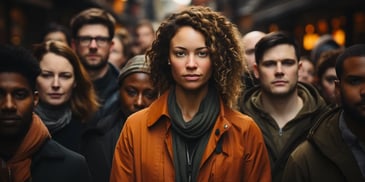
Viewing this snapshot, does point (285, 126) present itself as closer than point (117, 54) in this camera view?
Yes

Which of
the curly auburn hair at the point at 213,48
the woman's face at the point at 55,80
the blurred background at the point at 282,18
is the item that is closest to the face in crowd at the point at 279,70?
the curly auburn hair at the point at 213,48

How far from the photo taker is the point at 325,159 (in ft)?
13.7

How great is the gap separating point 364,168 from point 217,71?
4.32ft

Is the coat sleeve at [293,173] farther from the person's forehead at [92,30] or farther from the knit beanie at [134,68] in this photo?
the person's forehead at [92,30]

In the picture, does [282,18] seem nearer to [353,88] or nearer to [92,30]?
[92,30]

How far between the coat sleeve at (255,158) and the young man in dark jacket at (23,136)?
4.27 feet

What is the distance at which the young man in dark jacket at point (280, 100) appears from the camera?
5602 mm

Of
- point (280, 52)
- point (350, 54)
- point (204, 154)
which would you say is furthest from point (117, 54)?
point (350, 54)

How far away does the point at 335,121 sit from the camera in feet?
14.1

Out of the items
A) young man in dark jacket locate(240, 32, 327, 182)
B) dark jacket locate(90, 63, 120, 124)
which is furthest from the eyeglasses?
young man in dark jacket locate(240, 32, 327, 182)

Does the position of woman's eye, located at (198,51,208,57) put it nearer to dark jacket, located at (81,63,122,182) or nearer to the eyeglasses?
dark jacket, located at (81,63,122,182)

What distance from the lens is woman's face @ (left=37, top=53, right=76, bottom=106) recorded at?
239 inches

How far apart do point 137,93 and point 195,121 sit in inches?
69.5

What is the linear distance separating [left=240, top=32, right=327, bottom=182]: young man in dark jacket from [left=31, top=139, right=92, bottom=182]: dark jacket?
1900 millimetres
